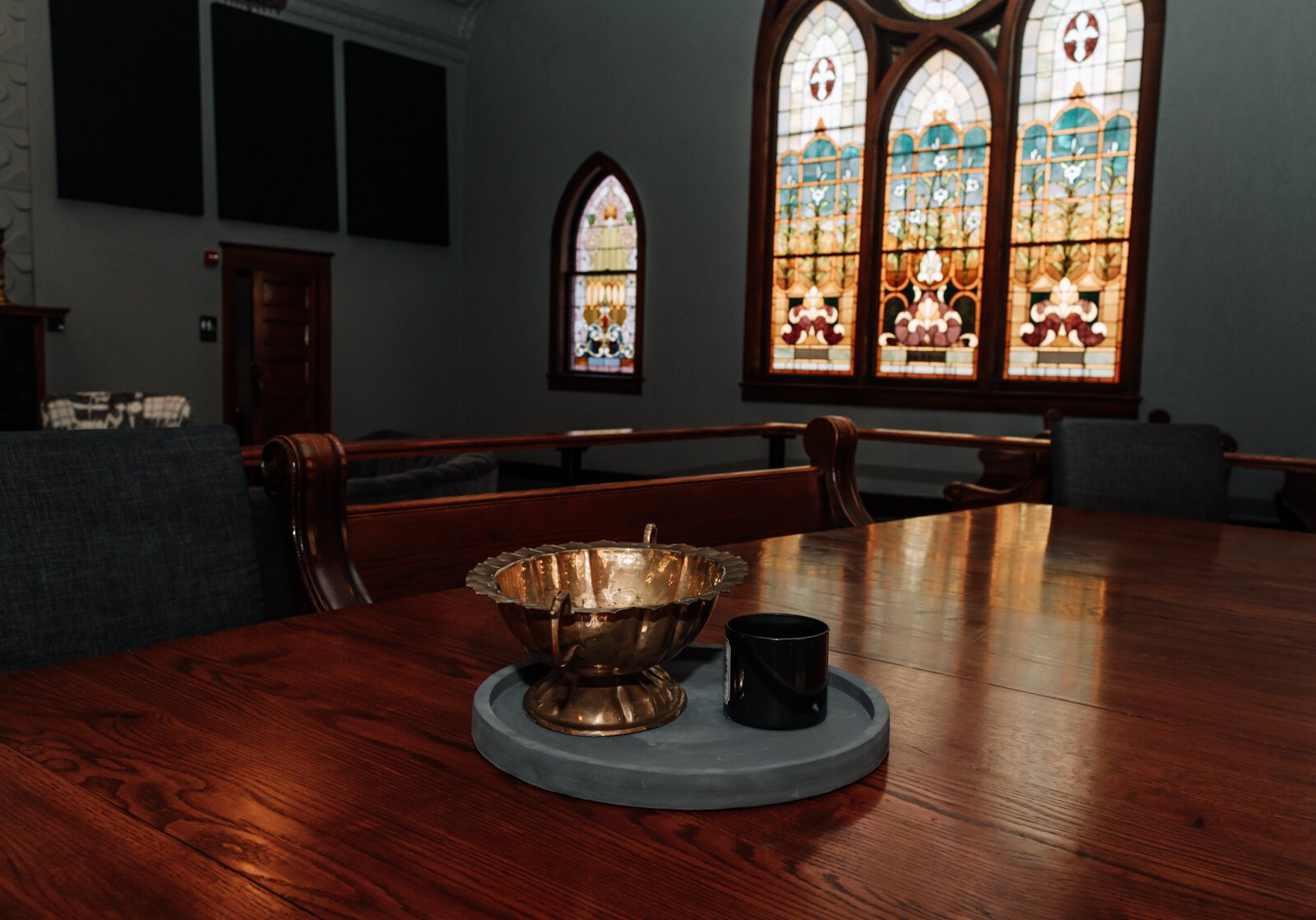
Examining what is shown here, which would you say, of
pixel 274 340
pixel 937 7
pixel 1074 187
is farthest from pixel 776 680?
pixel 274 340

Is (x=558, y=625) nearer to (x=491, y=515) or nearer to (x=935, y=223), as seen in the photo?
(x=491, y=515)

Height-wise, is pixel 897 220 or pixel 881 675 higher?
pixel 897 220

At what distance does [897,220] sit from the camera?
6438mm

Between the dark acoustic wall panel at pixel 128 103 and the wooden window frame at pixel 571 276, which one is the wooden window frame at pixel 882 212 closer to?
the wooden window frame at pixel 571 276

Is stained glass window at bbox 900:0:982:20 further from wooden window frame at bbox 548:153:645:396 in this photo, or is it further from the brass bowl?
the brass bowl

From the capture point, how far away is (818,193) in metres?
6.71

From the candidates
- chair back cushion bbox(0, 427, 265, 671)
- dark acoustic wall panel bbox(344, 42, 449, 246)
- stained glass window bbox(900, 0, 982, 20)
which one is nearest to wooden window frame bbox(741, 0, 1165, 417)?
stained glass window bbox(900, 0, 982, 20)

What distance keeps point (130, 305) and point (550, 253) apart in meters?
2.95

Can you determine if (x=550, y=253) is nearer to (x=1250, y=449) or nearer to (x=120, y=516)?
(x=1250, y=449)

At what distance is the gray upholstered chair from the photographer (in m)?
1.09

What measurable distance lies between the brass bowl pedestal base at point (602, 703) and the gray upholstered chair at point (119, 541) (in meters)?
0.63

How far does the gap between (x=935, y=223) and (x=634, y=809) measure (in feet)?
20.2

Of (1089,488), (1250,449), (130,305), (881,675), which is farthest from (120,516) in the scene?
(130,305)

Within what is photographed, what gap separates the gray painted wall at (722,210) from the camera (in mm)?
5273
